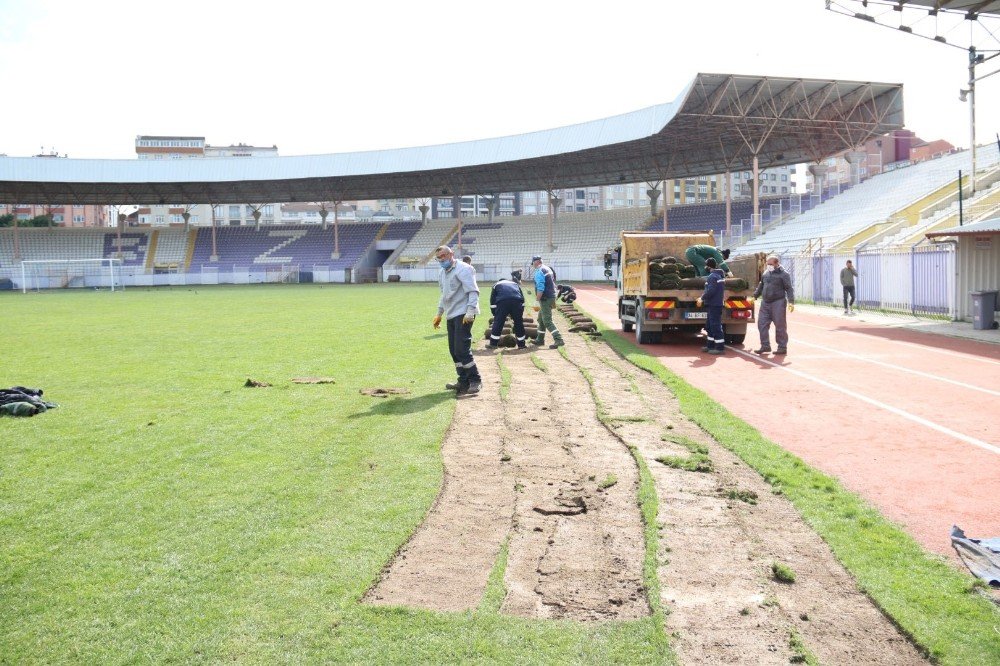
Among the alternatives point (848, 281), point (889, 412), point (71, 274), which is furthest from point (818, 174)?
point (71, 274)

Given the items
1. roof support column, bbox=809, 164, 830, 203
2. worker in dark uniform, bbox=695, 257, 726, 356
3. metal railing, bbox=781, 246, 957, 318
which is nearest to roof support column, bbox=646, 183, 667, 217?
roof support column, bbox=809, 164, 830, 203

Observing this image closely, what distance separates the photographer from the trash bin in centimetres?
1719

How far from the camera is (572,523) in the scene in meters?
4.82

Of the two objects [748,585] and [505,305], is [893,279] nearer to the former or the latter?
[505,305]

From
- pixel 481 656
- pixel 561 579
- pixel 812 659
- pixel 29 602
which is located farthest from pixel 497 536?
pixel 29 602

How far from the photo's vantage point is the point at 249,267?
64062 mm

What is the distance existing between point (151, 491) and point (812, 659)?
444 centimetres

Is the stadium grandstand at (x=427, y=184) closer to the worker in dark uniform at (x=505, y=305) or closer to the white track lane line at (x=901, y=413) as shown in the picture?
the worker in dark uniform at (x=505, y=305)

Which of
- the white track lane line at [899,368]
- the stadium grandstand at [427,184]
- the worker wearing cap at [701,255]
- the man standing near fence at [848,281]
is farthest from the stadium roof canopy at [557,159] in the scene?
the white track lane line at [899,368]

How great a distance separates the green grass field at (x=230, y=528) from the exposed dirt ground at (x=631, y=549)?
0.18m

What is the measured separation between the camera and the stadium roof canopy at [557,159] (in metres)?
37.8

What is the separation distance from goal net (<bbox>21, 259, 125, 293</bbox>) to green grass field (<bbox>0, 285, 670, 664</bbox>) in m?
55.4

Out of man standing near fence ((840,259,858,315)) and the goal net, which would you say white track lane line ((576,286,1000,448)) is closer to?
man standing near fence ((840,259,858,315))

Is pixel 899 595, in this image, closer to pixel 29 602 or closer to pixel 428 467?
pixel 428 467
